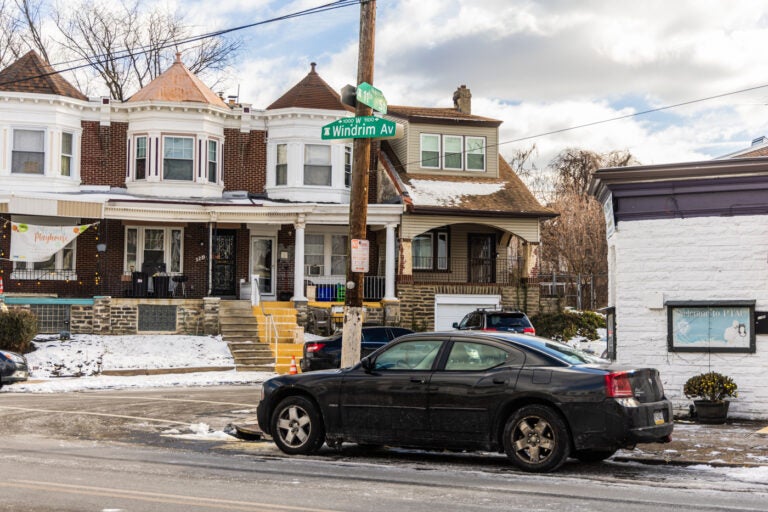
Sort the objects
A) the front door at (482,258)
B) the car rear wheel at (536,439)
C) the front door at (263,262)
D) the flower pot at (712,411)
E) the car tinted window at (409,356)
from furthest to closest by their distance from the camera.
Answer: the front door at (482,258)
the front door at (263,262)
the flower pot at (712,411)
the car tinted window at (409,356)
the car rear wheel at (536,439)

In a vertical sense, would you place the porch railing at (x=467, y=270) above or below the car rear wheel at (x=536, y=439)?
above

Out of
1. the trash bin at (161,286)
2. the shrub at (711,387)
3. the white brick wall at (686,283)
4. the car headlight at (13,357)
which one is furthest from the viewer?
the trash bin at (161,286)

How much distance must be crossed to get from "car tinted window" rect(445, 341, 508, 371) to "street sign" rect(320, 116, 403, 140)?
3.94m

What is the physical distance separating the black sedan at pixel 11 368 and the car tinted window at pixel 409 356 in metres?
13.2

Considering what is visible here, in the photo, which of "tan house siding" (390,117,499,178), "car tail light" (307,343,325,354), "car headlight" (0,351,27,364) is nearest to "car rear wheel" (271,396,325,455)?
"car tail light" (307,343,325,354)

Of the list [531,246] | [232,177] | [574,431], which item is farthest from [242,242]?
[574,431]

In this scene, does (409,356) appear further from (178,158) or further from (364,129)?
(178,158)

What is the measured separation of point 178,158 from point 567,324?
47.4 ft

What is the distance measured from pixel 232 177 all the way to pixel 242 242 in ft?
7.59

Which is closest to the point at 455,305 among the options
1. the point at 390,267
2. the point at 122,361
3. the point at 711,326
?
the point at 390,267

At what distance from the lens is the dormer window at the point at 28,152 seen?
31.3 meters

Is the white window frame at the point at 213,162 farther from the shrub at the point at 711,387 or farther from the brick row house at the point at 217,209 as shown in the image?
the shrub at the point at 711,387

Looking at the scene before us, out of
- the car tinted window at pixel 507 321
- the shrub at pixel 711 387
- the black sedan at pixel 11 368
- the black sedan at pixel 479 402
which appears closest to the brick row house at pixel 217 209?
the car tinted window at pixel 507 321

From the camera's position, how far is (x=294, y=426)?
11648 mm
